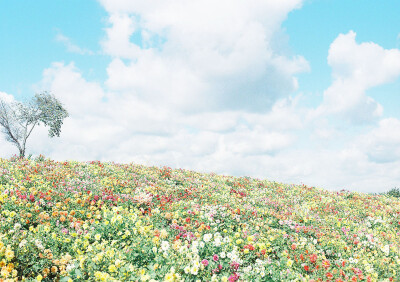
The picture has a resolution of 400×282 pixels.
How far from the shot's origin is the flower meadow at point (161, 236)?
651 cm

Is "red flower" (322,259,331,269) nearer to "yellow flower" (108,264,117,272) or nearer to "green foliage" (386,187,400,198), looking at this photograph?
"yellow flower" (108,264,117,272)

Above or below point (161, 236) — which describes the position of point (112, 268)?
below

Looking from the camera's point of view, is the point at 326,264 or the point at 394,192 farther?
the point at 394,192

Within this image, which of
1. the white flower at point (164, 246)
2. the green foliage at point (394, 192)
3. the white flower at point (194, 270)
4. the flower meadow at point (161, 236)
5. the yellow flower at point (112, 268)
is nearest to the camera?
the yellow flower at point (112, 268)

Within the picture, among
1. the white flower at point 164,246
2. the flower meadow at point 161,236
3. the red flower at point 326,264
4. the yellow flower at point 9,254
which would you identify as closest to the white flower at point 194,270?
the flower meadow at point 161,236

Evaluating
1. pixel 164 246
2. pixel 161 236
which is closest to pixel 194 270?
pixel 164 246

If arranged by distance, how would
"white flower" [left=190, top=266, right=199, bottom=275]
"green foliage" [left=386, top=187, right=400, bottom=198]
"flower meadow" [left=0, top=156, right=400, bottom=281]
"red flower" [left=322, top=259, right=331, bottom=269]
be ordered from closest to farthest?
"white flower" [left=190, top=266, right=199, bottom=275] < "flower meadow" [left=0, top=156, right=400, bottom=281] < "red flower" [left=322, top=259, right=331, bottom=269] < "green foliage" [left=386, top=187, right=400, bottom=198]

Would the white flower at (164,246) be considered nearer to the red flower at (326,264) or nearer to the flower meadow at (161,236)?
the flower meadow at (161,236)

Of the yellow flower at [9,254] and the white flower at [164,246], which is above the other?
the yellow flower at [9,254]

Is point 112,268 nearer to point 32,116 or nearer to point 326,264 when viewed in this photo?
point 326,264

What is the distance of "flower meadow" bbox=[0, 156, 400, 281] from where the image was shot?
256 inches

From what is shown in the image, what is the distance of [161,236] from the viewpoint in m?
8.01

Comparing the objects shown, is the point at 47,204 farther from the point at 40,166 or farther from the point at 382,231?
the point at 382,231

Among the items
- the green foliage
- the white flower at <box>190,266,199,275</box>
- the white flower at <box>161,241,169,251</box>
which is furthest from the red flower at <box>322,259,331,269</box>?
the green foliage
